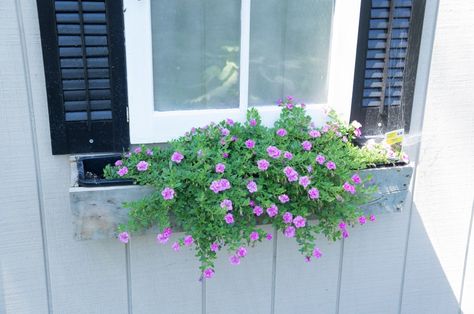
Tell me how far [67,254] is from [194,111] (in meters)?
0.62

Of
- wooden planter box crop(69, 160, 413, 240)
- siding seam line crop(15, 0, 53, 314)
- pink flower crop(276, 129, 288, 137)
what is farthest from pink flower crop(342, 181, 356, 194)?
siding seam line crop(15, 0, 53, 314)

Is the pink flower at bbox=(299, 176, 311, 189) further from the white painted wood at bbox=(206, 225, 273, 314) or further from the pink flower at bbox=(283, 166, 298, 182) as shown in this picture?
the white painted wood at bbox=(206, 225, 273, 314)

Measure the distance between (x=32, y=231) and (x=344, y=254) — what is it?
1099 millimetres

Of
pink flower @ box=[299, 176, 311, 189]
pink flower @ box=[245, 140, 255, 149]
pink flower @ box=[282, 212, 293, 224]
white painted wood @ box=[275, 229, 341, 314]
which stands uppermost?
pink flower @ box=[245, 140, 255, 149]

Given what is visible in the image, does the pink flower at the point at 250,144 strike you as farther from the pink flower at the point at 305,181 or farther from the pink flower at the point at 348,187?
the pink flower at the point at 348,187

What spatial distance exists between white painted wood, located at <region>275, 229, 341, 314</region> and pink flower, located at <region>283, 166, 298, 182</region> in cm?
41

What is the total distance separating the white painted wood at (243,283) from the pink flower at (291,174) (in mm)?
357

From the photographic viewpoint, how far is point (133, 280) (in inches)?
65.9

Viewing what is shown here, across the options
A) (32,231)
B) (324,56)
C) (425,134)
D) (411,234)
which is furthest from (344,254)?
(32,231)

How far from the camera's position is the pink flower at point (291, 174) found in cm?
142

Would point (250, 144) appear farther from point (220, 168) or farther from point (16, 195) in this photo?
point (16, 195)

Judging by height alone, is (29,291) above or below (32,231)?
below

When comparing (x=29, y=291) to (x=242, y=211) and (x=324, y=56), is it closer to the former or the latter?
(x=242, y=211)

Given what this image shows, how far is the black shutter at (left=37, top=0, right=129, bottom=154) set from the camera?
4.54 feet
